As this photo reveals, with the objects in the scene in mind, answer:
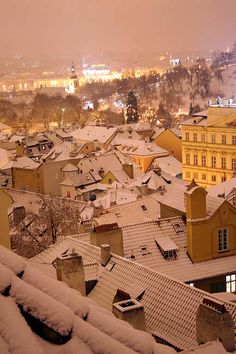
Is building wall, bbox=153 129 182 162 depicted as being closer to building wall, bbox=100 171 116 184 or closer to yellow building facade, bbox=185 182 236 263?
building wall, bbox=100 171 116 184

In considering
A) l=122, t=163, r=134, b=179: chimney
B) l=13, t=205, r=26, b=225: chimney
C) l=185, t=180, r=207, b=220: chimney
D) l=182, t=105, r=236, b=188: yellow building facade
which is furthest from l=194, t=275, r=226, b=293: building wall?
l=182, t=105, r=236, b=188: yellow building facade

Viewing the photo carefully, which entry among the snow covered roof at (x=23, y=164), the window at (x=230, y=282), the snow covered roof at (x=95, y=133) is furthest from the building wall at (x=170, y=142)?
the window at (x=230, y=282)

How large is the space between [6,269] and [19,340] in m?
0.41

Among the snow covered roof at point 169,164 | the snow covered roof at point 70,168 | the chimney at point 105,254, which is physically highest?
the chimney at point 105,254

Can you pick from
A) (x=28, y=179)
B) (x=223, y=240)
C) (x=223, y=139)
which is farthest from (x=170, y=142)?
(x=223, y=240)

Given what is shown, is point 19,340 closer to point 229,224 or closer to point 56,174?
point 229,224

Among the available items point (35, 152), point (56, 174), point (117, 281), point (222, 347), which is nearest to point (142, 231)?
point (117, 281)

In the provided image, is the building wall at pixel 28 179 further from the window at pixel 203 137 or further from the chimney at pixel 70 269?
the chimney at pixel 70 269

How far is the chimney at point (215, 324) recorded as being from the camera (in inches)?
375

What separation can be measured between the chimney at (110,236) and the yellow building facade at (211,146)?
31.3 metres

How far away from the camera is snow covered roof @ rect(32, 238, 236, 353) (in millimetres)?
12812

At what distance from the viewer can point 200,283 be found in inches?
698

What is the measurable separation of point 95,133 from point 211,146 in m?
17.9

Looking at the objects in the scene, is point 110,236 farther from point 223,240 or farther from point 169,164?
point 169,164
